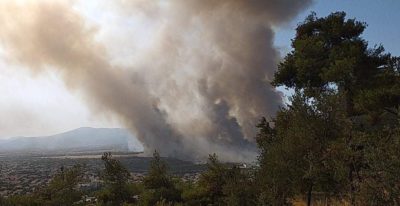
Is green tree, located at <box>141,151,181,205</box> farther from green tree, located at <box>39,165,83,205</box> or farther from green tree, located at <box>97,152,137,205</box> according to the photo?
green tree, located at <box>39,165,83,205</box>

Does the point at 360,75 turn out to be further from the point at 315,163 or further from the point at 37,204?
the point at 37,204

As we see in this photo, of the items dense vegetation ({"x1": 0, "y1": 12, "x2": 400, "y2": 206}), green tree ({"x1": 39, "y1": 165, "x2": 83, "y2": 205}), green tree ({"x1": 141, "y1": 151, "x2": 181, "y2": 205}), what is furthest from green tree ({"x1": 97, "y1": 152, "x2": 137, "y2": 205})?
green tree ({"x1": 39, "y1": 165, "x2": 83, "y2": 205})

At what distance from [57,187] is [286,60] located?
26135 millimetres

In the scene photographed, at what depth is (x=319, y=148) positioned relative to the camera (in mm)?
19156

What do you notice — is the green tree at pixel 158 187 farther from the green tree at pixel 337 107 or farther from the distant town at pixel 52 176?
the green tree at pixel 337 107

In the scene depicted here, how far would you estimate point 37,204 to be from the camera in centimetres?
4016

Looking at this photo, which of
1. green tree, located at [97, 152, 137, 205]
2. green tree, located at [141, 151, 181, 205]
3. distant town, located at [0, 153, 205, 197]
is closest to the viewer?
green tree, located at [141, 151, 181, 205]

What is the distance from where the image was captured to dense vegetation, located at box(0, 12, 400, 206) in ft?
55.2

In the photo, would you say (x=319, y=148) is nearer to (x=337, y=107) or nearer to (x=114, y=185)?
(x=337, y=107)

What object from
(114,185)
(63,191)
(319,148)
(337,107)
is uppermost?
(337,107)

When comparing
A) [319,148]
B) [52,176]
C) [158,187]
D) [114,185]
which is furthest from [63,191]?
[52,176]

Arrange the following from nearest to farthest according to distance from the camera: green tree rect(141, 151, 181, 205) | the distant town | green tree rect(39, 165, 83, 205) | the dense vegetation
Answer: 1. the dense vegetation
2. green tree rect(141, 151, 181, 205)
3. green tree rect(39, 165, 83, 205)
4. the distant town

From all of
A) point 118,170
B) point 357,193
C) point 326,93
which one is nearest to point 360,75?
point 326,93

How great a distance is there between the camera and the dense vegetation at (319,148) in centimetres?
1681
